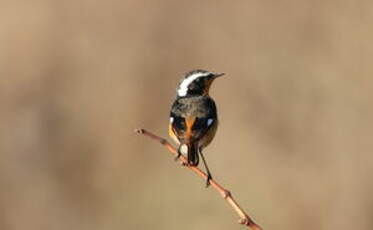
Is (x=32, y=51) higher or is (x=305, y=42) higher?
(x=32, y=51)

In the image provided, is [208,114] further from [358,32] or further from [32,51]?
[32,51]

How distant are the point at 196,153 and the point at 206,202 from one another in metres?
4.37

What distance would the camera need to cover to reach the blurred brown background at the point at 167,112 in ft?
30.7

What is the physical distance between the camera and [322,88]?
9.62m

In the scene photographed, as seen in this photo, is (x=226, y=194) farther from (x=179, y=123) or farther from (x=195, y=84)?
(x=195, y=84)

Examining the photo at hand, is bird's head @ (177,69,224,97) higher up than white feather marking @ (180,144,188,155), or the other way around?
bird's head @ (177,69,224,97)

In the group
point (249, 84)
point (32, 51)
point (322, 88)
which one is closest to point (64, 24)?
point (32, 51)

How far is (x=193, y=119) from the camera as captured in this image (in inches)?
222

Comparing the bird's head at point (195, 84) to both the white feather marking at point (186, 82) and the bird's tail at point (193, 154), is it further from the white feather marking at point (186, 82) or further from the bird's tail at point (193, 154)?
the bird's tail at point (193, 154)

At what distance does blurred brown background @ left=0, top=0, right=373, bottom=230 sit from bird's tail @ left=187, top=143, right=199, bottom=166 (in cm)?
368

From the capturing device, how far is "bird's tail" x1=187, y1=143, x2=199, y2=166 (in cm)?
516

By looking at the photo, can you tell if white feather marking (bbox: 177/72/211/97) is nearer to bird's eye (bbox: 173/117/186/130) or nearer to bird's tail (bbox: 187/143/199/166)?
bird's eye (bbox: 173/117/186/130)

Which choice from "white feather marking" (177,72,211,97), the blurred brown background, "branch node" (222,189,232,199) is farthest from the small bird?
the blurred brown background

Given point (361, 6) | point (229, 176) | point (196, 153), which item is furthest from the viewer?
point (361, 6)
